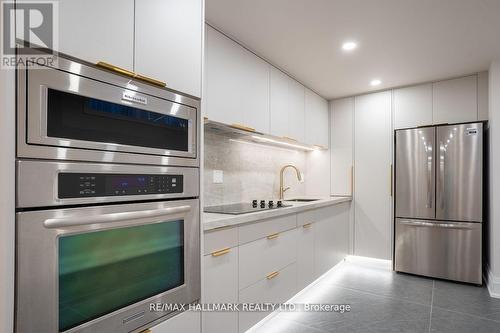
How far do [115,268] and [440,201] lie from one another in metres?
3.49

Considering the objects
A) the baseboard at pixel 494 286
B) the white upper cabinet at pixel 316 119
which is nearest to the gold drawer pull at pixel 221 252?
the white upper cabinet at pixel 316 119

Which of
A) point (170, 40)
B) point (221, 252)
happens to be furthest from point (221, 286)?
point (170, 40)

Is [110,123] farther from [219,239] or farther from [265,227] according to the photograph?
[265,227]

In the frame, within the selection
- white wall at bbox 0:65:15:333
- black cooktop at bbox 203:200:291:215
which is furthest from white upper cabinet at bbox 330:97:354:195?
white wall at bbox 0:65:15:333

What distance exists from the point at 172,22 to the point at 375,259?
3.82 metres

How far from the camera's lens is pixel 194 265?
1.35 metres

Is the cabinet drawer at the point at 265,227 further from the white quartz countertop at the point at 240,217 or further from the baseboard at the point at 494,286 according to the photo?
the baseboard at the point at 494,286

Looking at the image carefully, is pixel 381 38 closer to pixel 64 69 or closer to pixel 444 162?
pixel 444 162

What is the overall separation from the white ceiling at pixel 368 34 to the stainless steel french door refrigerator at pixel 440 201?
787 mm

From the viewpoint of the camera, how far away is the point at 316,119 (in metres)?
3.83

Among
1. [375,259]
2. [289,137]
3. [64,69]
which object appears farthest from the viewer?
[375,259]

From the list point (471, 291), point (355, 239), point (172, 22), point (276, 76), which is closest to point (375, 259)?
point (355, 239)

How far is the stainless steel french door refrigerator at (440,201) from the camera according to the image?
3.03m

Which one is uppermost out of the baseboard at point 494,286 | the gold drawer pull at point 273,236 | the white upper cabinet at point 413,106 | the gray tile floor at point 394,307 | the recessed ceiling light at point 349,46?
the recessed ceiling light at point 349,46
